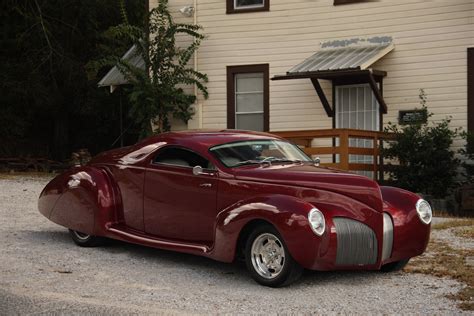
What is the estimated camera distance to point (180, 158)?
827 centimetres

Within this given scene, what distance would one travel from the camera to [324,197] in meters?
7.07

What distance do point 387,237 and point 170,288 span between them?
224 cm

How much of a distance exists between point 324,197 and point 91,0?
21.7 m

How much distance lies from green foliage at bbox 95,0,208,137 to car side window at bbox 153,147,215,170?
9.30m

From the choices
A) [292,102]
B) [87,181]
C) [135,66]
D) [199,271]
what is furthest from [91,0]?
[199,271]

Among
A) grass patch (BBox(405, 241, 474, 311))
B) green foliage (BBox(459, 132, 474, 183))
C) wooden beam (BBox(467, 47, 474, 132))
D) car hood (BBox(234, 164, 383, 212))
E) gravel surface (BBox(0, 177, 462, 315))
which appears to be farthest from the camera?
wooden beam (BBox(467, 47, 474, 132))

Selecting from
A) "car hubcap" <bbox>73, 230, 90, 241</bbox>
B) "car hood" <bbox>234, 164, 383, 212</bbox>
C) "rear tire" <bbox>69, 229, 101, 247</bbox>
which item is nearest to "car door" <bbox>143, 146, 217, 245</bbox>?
"car hood" <bbox>234, 164, 383, 212</bbox>

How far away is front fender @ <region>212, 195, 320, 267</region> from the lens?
6668mm

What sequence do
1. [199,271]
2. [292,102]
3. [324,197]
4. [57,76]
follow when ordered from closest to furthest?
[324,197] → [199,271] → [292,102] → [57,76]

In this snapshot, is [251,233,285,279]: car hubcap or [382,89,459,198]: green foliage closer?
[251,233,285,279]: car hubcap

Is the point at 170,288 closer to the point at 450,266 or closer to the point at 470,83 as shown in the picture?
the point at 450,266

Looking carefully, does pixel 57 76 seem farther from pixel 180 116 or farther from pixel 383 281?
pixel 383 281

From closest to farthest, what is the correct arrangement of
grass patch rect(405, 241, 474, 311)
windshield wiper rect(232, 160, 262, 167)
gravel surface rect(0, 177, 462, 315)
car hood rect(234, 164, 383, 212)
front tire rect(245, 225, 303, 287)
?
gravel surface rect(0, 177, 462, 315)
grass patch rect(405, 241, 474, 311)
front tire rect(245, 225, 303, 287)
car hood rect(234, 164, 383, 212)
windshield wiper rect(232, 160, 262, 167)

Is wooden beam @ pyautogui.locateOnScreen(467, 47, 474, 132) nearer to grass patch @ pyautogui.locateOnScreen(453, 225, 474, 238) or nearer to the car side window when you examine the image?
grass patch @ pyautogui.locateOnScreen(453, 225, 474, 238)
